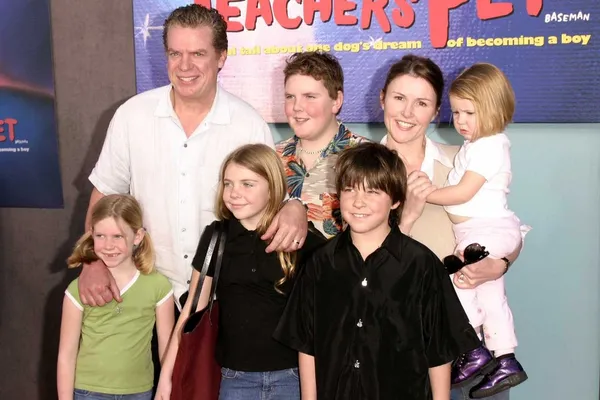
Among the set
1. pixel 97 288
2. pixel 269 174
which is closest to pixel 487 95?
pixel 269 174

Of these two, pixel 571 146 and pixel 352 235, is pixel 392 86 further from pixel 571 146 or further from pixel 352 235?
pixel 571 146

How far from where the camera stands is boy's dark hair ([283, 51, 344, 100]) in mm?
2197

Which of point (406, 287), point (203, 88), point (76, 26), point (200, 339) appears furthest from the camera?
point (76, 26)

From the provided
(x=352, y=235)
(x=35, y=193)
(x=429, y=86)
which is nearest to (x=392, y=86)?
(x=429, y=86)

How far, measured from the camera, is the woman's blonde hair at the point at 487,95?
2.06m

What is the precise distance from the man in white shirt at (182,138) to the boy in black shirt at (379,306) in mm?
587

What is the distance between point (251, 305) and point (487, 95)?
3.22 feet

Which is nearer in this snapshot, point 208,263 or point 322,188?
point 208,263

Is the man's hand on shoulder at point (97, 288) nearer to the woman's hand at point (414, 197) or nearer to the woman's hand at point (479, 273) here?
the woman's hand at point (414, 197)

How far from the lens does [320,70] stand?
86.6 inches

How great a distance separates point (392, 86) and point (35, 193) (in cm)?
222

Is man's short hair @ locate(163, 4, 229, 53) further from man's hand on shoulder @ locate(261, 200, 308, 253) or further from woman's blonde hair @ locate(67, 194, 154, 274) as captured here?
man's hand on shoulder @ locate(261, 200, 308, 253)

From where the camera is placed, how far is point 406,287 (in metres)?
1.81

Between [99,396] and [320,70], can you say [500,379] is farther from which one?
[99,396]
